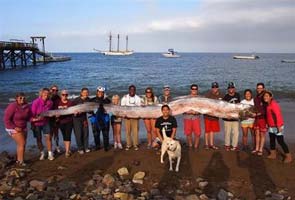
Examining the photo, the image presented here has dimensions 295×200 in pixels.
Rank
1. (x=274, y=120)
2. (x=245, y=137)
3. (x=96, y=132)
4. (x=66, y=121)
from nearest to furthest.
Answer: (x=274, y=120)
(x=66, y=121)
(x=96, y=132)
(x=245, y=137)

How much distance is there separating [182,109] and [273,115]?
2174mm

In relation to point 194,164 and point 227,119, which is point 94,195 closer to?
point 194,164

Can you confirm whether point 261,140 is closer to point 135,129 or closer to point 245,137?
point 245,137

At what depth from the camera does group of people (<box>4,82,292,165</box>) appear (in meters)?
9.29

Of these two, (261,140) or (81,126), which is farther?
(81,126)

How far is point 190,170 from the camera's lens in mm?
8977

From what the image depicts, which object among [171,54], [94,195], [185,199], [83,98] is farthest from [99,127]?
Answer: [171,54]

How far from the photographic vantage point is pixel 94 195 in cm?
747

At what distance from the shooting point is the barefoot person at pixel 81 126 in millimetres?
10148

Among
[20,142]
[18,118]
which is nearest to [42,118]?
[18,118]

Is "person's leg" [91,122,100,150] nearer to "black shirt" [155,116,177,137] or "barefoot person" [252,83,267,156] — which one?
"black shirt" [155,116,177,137]

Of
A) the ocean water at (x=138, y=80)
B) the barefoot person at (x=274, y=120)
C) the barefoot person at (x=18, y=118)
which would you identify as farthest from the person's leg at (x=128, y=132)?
the barefoot person at (x=274, y=120)

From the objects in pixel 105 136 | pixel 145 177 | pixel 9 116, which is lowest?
pixel 145 177

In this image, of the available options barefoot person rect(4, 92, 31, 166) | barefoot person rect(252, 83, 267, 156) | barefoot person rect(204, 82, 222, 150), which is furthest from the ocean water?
barefoot person rect(252, 83, 267, 156)
